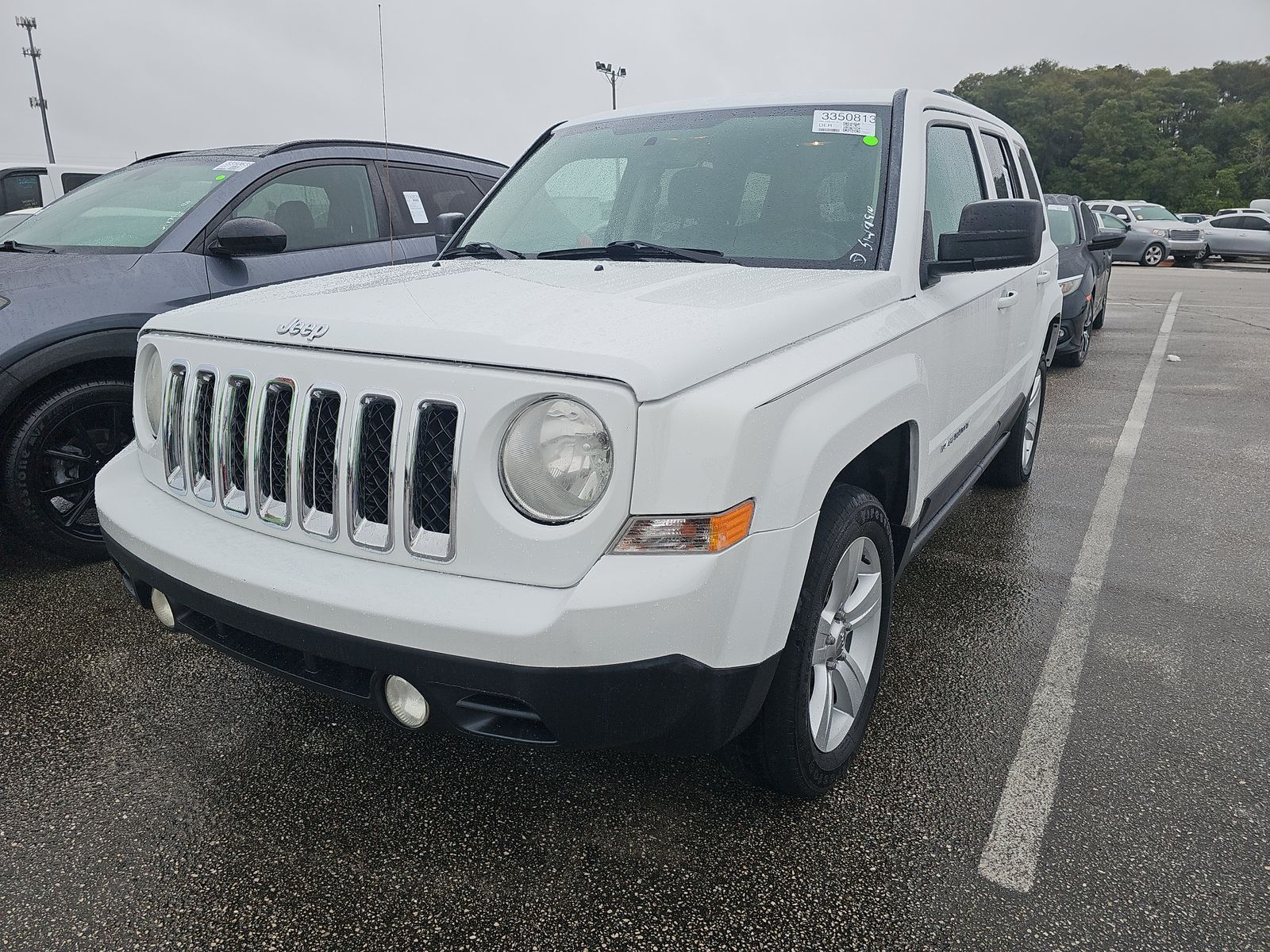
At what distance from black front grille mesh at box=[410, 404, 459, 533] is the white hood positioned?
12 centimetres

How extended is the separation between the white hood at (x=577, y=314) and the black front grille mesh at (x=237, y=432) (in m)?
0.12

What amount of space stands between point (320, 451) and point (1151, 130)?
81.9 metres

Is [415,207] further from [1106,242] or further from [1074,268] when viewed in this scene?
[1074,268]

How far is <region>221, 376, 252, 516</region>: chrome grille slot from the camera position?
7.14ft

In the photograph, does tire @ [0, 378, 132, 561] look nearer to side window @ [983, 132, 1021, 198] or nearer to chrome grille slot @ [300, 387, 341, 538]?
chrome grille slot @ [300, 387, 341, 538]

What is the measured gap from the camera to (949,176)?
3299 mm

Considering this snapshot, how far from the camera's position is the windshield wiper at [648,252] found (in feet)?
9.14

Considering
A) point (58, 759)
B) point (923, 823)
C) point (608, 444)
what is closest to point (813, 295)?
point (608, 444)

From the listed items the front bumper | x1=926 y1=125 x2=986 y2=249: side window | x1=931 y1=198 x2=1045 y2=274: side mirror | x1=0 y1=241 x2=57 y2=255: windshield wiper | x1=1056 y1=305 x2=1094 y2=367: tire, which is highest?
x1=926 y1=125 x2=986 y2=249: side window

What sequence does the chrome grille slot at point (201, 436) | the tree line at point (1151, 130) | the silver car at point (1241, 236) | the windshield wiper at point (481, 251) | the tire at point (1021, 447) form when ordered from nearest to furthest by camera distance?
the chrome grille slot at point (201, 436) < the windshield wiper at point (481, 251) < the tire at point (1021, 447) < the silver car at point (1241, 236) < the tree line at point (1151, 130)

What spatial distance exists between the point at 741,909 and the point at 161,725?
1.80m

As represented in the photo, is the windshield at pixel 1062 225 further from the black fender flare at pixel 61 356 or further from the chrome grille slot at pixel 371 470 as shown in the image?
the chrome grille slot at pixel 371 470

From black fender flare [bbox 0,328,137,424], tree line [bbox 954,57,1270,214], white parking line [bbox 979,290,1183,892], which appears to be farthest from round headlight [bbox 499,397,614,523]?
tree line [bbox 954,57,1270,214]

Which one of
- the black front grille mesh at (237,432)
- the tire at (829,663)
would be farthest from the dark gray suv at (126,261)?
the tire at (829,663)
